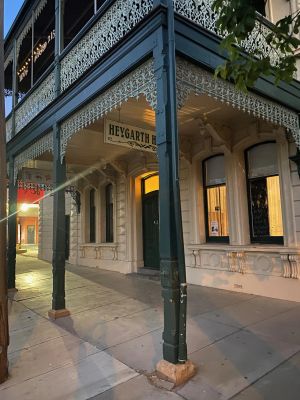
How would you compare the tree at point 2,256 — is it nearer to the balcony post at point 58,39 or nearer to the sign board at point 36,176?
the balcony post at point 58,39

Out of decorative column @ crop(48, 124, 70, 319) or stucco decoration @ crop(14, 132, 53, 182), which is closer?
decorative column @ crop(48, 124, 70, 319)

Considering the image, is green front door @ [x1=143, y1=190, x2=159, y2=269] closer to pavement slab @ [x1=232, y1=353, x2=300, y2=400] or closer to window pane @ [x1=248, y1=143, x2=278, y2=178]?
window pane @ [x1=248, y1=143, x2=278, y2=178]

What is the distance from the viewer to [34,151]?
7879 millimetres

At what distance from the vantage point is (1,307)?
3754 millimetres

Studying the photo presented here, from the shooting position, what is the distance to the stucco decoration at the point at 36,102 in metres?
7.28

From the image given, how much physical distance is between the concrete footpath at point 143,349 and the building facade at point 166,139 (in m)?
0.50

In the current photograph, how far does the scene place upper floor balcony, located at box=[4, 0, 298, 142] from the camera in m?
4.62

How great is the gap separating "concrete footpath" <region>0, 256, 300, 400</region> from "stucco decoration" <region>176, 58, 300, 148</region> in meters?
3.20

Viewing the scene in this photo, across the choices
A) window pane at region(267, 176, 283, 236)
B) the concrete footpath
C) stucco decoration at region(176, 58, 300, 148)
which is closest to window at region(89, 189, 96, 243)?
the concrete footpath

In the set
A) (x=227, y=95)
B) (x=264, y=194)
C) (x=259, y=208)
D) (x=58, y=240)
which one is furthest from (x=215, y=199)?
(x=58, y=240)

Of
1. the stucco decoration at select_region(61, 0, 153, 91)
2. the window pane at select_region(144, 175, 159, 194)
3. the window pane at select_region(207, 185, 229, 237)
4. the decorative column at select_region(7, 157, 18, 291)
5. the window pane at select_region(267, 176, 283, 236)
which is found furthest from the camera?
the window pane at select_region(144, 175, 159, 194)

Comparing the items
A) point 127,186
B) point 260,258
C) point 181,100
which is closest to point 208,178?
point 260,258

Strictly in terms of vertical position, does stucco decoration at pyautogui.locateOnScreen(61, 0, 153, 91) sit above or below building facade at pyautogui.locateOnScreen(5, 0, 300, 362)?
above

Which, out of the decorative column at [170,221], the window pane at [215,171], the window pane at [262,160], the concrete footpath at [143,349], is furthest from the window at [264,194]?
the decorative column at [170,221]
